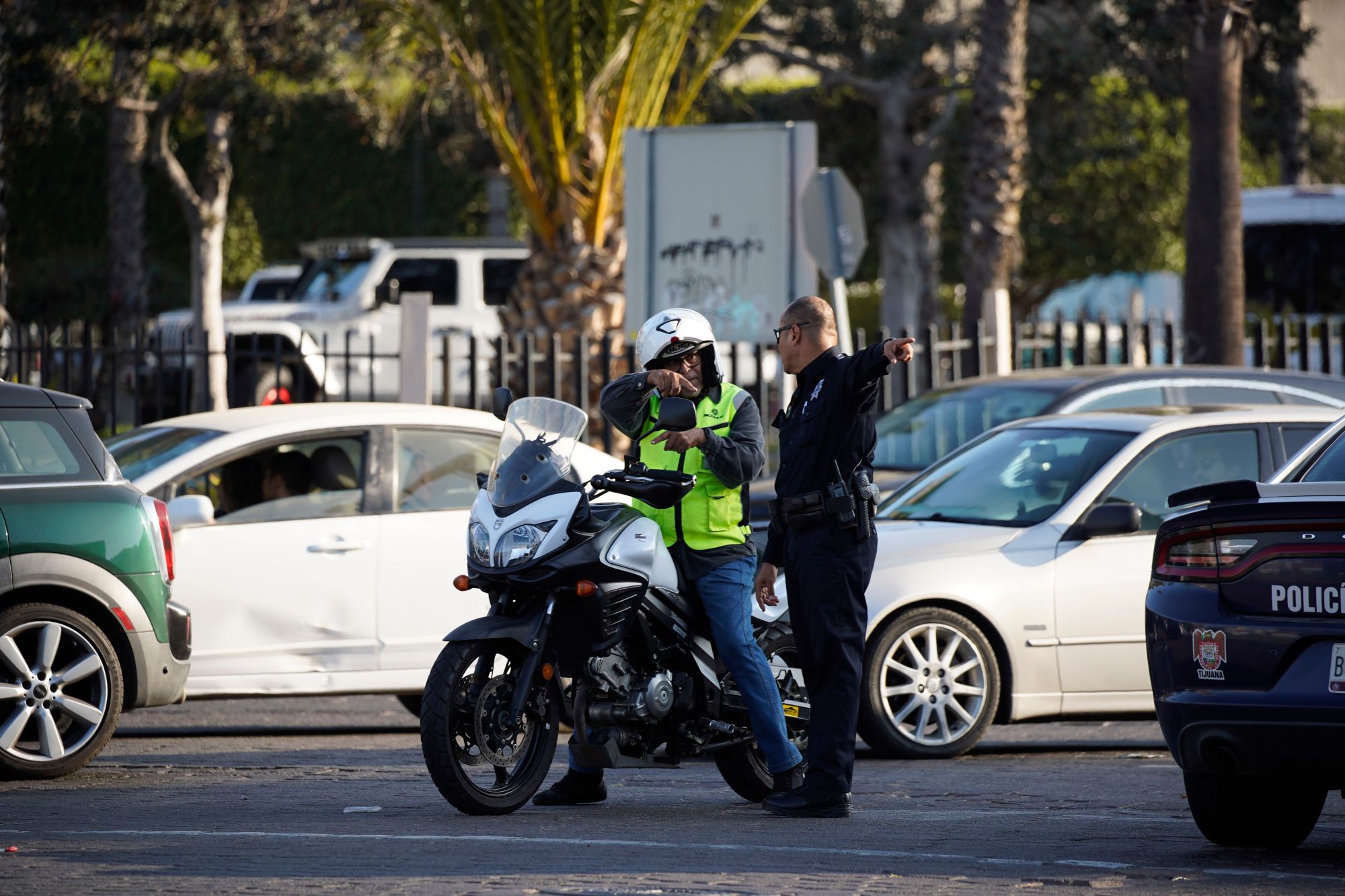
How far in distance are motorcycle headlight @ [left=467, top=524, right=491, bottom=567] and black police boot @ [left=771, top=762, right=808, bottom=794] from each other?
1.26 meters

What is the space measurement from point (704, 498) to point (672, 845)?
1251 mm

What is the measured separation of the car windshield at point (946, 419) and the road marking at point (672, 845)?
5.58 meters

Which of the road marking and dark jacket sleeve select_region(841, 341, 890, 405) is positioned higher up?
dark jacket sleeve select_region(841, 341, 890, 405)

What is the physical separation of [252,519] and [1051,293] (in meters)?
38.8

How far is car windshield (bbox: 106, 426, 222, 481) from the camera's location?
917 cm

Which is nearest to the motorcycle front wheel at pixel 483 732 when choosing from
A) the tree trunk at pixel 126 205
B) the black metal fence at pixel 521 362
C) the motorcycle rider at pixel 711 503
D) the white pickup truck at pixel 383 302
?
the motorcycle rider at pixel 711 503

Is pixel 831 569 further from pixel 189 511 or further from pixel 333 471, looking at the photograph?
pixel 333 471

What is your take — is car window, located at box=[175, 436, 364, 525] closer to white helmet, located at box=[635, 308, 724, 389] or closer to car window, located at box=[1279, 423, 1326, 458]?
white helmet, located at box=[635, 308, 724, 389]

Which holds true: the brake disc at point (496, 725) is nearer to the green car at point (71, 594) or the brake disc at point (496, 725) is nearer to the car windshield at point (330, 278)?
the green car at point (71, 594)

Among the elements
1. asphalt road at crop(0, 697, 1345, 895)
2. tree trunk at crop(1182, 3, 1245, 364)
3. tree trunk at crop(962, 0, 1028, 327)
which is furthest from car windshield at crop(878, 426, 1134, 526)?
tree trunk at crop(962, 0, 1028, 327)

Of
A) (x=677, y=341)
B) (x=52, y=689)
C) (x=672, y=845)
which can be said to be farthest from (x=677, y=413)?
(x=52, y=689)

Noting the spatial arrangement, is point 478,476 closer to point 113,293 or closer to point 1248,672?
point 1248,672

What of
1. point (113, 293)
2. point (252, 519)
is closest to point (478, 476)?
point (252, 519)

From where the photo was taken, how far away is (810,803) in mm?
6695
